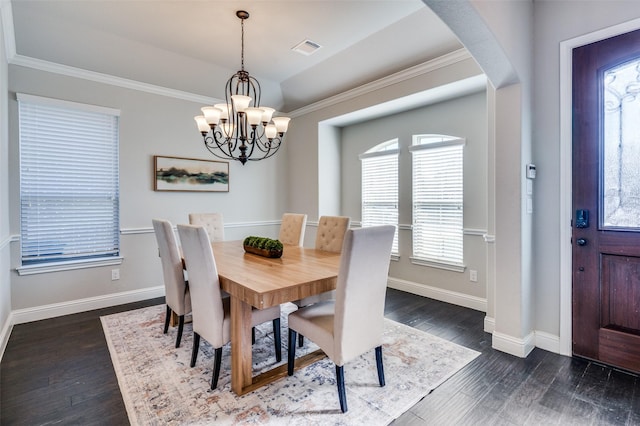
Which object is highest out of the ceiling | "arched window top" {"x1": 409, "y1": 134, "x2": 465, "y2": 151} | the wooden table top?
the ceiling

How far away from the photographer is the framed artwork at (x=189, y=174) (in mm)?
4027

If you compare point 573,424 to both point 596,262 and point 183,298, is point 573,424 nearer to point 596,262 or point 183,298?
point 596,262

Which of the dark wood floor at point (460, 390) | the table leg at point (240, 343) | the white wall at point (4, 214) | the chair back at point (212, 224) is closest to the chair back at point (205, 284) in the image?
the table leg at point (240, 343)

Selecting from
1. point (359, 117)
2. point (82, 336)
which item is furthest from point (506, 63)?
point (82, 336)

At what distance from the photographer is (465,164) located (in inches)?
142

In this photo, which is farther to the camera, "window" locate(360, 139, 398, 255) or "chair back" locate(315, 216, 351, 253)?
"window" locate(360, 139, 398, 255)

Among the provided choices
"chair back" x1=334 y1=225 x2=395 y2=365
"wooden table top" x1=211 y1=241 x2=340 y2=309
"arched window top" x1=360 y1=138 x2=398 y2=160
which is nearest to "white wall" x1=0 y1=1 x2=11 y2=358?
"wooden table top" x1=211 y1=241 x2=340 y2=309

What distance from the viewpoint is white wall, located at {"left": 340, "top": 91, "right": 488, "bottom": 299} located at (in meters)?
3.48

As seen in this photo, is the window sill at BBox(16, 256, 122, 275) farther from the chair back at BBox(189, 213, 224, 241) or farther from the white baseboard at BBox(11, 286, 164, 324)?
the chair back at BBox(189, 213, 224, 241)

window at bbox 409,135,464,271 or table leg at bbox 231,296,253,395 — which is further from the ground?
window at bbox 409,135,464,271

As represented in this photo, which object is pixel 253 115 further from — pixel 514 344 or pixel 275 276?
pixel 514 344

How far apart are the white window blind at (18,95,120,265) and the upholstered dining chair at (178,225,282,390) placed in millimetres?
2232

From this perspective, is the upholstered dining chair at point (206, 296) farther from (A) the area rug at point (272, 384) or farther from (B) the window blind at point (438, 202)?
(B) the window blind at point (438, 202)

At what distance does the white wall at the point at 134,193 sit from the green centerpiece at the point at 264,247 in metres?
1.86
